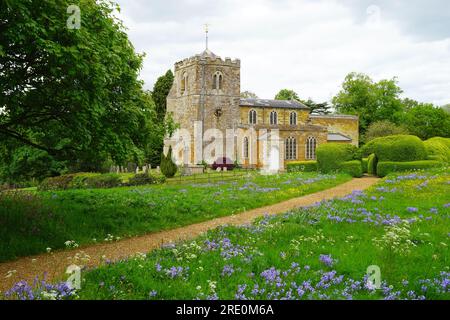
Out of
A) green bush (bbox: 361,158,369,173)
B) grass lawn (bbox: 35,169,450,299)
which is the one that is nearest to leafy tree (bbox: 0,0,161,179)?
grass lawn (bbox: 35,169,450,299)

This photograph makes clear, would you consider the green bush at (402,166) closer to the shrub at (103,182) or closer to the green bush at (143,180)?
the green bush at (143,180)

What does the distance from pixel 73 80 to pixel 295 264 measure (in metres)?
6.67

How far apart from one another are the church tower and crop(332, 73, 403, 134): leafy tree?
3184cm

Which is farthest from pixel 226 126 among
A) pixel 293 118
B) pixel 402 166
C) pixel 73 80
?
pixel 73 80

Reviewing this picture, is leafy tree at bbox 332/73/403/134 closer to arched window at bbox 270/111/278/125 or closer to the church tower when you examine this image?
arched window at bbox 270/111/278/125

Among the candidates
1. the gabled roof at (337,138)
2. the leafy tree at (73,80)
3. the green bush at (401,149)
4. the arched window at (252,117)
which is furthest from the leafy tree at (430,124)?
the leafy tree at (73,80)

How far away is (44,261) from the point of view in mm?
8703

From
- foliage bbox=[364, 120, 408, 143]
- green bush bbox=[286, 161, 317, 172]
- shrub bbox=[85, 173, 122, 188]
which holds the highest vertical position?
foliage bbox=[364, 120, 408, 143]

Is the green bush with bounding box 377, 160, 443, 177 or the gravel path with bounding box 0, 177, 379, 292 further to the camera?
the green bush with bounding box 377, 160, 443, 177

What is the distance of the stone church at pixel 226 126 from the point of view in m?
49.6

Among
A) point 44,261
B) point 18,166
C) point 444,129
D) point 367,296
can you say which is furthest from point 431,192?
point 444,129

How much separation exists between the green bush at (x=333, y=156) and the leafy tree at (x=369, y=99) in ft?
155

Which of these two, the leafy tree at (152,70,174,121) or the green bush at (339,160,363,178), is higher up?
the leafy tree at (152,70,174,121)

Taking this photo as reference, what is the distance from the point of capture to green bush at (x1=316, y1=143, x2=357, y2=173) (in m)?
30.6
